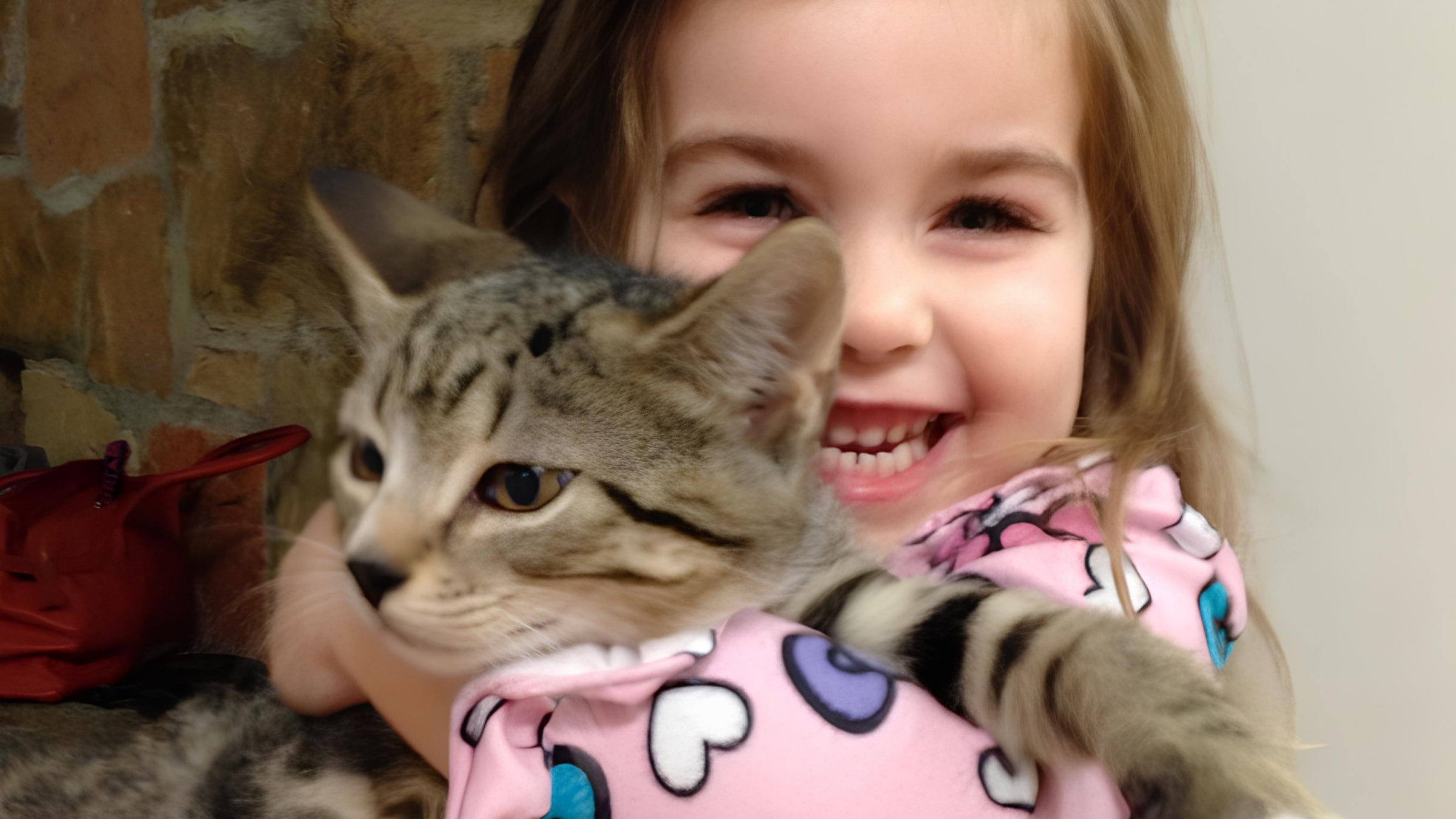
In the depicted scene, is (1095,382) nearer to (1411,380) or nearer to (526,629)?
(1411,380)

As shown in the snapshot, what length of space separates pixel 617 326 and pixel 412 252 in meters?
0.21

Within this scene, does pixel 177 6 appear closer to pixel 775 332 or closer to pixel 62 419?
pixel 62 419

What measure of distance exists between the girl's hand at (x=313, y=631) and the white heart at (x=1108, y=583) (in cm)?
54

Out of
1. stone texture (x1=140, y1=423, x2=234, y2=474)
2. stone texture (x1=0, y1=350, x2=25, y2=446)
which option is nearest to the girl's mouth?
stone texture (x1=140, y1=423, x2=234, y2=474)

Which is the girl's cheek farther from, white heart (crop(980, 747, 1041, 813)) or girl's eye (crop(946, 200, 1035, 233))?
white heart (crop(980, 747, 1041, 813))

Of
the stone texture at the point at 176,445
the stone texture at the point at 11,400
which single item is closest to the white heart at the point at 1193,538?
the stone texture at the point at 176,445

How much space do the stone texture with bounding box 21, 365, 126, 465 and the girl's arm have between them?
3.93ft

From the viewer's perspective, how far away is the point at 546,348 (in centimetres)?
65

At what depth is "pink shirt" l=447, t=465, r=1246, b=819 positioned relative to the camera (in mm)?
565

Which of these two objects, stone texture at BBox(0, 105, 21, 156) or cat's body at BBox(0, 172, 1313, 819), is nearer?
cat's body at BBox(0, 172, 1313, 819)

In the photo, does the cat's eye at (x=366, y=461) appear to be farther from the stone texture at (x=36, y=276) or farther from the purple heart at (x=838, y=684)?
the stone texture at (x=36, y=276)

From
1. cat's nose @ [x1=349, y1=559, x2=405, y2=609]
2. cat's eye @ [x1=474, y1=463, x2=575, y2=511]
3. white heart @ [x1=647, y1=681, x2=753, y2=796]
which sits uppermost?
cat's eye @ [x1=474, y1=463, x2=575, y2=511]

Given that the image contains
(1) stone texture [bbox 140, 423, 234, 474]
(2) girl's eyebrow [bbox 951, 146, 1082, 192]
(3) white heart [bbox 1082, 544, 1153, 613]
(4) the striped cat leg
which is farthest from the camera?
(1) stone texture [bbox 140, 423, 234, 474]

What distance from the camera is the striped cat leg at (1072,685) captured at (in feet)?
1.65
